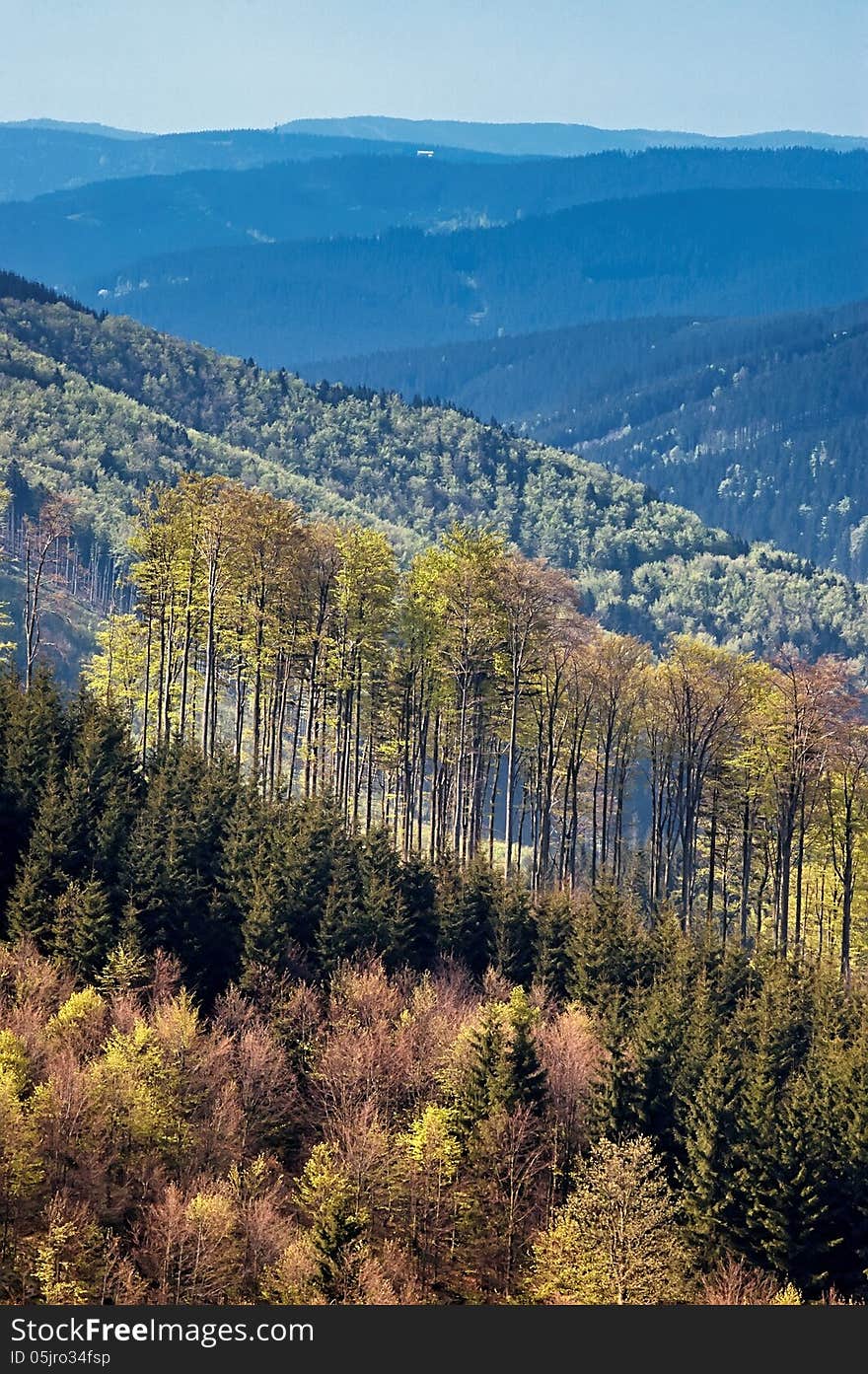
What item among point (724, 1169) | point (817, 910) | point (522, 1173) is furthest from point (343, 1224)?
point (817, 910)

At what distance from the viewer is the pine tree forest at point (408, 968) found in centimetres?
5588

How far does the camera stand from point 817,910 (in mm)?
107000

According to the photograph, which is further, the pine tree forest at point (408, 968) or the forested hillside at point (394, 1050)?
the pine tree forest at point (408, 968)

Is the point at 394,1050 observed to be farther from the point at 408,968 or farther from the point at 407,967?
the point at 408,968

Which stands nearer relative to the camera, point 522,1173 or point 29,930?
point 522,1173

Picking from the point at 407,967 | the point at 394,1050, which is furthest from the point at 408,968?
the point at 394,1050

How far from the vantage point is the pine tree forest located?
55.9 m

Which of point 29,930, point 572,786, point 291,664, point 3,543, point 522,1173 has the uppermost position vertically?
point 3,543

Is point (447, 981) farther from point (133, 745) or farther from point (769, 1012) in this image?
point (133, 745)

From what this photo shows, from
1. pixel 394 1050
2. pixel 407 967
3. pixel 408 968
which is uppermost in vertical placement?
pixel 407 967

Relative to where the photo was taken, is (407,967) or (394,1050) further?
(407,967)

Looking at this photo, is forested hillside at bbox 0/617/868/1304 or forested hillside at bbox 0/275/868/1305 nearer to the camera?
forested hillside at bbox 0/617/868/1304

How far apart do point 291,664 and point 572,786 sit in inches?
679

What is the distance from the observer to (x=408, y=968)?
78.9m
